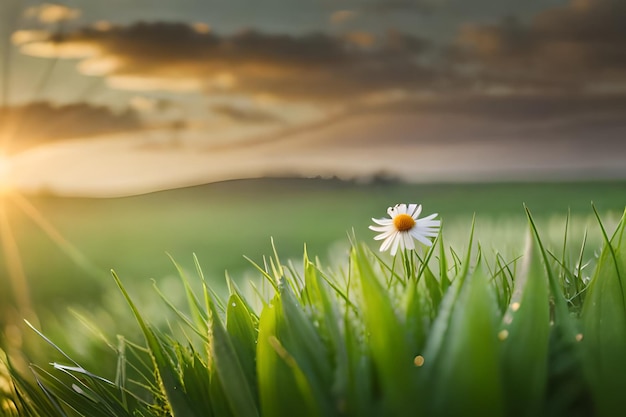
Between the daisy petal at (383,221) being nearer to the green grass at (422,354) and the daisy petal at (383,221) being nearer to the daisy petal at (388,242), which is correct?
the daisy petal at (388,242)

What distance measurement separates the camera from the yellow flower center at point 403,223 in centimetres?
42

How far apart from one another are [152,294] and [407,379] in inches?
16.5

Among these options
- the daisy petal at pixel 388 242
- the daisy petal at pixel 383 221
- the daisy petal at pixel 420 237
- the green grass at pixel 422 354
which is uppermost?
the daisy petal at pixel 383 221

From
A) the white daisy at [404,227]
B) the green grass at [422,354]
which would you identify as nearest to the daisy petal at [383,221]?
the white daisy at [404,227]

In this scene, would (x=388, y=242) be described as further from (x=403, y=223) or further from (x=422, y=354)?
(x=422, y=354)

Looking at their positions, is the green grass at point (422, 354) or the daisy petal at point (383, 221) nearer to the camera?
the green grass at point (422, 354)

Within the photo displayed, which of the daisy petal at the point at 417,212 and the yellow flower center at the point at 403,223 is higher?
the daisy petal at the point at 417,212

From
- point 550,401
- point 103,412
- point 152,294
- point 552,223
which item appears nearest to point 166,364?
point 103,412

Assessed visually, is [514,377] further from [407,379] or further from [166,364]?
[166,364]

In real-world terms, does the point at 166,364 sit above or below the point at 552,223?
below

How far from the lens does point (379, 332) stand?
0.85 ft

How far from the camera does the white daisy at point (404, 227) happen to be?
15.9 inches

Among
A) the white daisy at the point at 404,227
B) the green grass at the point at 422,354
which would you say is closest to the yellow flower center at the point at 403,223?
the white daisy at the point at 404,227

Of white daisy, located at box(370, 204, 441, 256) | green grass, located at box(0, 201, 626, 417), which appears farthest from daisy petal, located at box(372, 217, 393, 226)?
green grass, located at box(0, 201, 626, 417)
